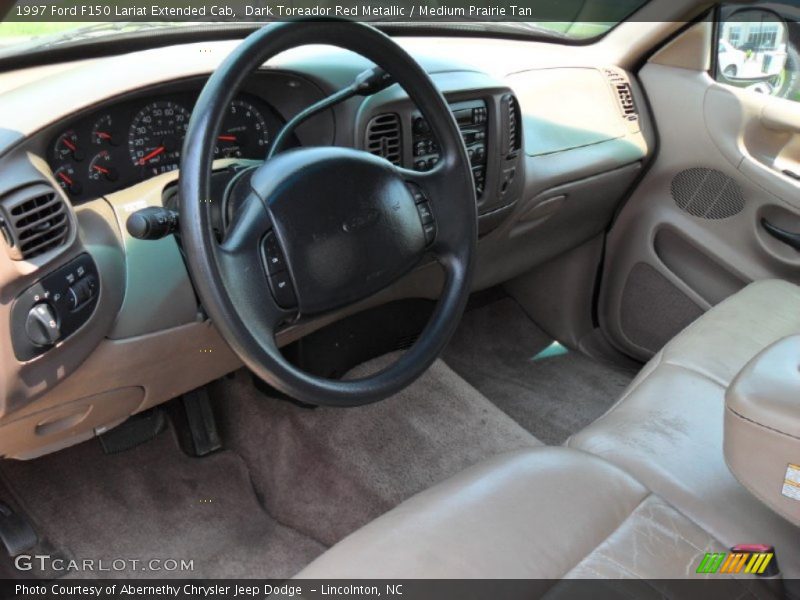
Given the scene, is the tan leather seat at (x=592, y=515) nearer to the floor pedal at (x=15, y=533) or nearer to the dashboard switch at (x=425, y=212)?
the dashboard switch at (x=425, y=212)

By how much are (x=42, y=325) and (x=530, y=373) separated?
168 centimetres

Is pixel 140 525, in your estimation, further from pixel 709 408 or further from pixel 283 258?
pixel 709 408

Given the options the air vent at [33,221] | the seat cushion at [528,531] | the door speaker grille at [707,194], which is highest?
the air vent at [33,221]

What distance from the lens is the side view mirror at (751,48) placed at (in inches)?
93.5

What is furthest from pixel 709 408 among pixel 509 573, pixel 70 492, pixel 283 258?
pixel 70 492

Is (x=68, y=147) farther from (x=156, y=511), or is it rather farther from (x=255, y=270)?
(x=156, y=511)

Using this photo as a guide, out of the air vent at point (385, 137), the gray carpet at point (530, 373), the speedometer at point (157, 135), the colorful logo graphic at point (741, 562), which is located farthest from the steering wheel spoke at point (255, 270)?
the gray carpet at point (530, 373)

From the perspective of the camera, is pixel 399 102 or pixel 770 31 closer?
pixel 399 102

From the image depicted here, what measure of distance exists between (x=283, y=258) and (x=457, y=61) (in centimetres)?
94

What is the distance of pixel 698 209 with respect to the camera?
7.99ft

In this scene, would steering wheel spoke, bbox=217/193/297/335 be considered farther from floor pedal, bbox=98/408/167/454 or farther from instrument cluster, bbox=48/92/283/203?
floor pedal, bbox=98/408/167/454

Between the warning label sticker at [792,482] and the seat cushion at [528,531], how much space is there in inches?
5.3

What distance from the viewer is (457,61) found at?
1949mm

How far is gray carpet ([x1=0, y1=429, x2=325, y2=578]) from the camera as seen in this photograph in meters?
1.85
